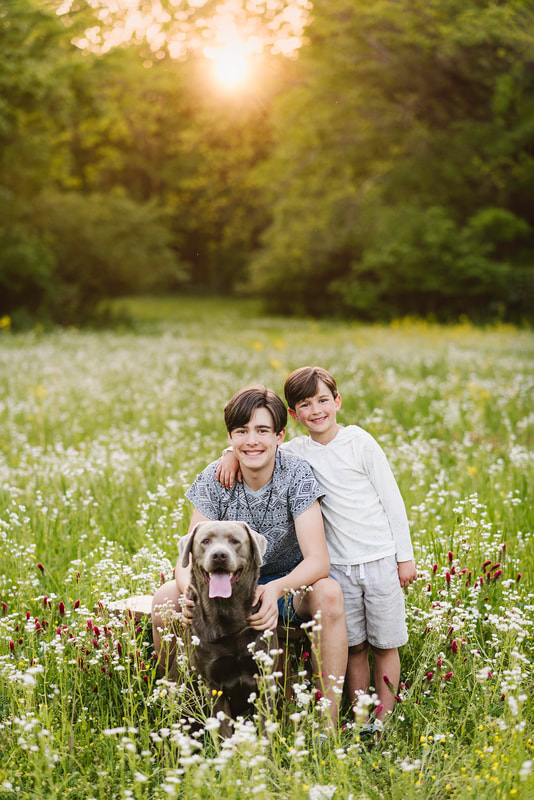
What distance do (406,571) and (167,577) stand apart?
1543 millimetres

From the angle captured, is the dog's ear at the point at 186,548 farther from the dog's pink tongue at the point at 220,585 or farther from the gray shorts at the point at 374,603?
the gray shorts at the point at 374,603

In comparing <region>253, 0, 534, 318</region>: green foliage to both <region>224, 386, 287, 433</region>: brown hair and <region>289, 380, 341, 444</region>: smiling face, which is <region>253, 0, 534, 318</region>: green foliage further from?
<region>224, 386, 287, 433</region>: brown hair

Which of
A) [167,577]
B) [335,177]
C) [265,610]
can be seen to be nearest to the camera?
[265,610]

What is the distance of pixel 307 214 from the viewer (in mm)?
35750

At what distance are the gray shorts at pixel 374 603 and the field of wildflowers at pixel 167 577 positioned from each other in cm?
17

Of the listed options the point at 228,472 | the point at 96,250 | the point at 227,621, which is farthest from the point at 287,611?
the point at 96,250

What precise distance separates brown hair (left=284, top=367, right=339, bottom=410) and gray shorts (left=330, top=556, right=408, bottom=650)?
94 centimetres

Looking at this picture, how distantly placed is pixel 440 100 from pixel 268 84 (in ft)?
27.0

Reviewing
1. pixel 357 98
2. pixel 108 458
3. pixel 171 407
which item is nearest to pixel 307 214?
pixel 357 98

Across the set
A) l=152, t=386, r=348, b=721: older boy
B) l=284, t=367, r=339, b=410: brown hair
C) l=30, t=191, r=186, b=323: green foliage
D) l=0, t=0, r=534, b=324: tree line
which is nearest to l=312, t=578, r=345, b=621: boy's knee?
l=152, t=386, r=348, b=721: older boy

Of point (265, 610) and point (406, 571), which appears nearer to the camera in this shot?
point (265, 610)

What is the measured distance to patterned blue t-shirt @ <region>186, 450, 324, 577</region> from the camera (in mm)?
3996

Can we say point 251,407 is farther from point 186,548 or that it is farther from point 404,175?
point 404,175

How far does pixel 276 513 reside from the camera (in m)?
4.01
